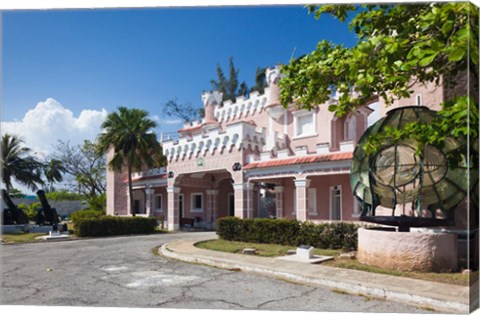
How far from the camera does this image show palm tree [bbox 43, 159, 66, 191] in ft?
55.3

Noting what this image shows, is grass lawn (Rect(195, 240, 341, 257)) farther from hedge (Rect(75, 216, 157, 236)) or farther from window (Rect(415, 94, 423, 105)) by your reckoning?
hedge (Rect(75, 216, 157, 236))

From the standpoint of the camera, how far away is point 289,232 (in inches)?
551

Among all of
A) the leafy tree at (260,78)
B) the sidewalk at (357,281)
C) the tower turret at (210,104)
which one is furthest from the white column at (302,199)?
the tower turret at (210,104)

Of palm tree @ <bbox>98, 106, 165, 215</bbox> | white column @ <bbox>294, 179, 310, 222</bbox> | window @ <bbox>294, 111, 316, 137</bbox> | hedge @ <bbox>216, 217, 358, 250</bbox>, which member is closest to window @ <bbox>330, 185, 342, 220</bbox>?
white column @ <bbox>294, 179, 310, 222</bbox>

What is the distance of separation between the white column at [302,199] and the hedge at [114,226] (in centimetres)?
946

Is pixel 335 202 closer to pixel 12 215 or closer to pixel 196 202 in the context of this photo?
pixel 196 202

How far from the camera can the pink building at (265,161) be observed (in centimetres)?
1650

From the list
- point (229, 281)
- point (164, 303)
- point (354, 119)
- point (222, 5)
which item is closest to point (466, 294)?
point (229, 281)

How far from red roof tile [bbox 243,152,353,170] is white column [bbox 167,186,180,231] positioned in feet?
19.2

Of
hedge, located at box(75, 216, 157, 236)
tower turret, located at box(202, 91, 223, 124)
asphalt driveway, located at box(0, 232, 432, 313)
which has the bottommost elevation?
hedge, located at box(75, 216, 157, 236)

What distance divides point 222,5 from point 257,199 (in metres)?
13.8

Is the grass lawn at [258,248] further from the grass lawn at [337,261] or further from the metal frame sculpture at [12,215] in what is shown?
the metal frame sculpture at [12,215]

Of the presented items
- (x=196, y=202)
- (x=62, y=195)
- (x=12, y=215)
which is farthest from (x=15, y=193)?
(x=196, y=202)

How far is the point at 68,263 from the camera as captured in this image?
37.7ft
